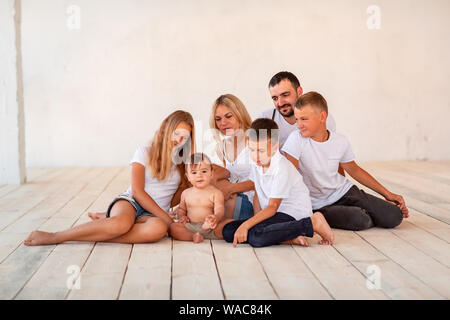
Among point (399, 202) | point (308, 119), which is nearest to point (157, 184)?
point (308, 119)

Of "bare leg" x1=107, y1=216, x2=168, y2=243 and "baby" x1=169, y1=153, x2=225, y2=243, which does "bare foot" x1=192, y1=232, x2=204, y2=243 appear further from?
"bare leg" x1=107, y1=216, x2=168, y2=243

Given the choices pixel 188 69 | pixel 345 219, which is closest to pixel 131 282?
pixel 345 219

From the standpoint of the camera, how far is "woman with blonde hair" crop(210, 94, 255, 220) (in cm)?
298

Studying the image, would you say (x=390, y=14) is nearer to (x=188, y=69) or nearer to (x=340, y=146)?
(x=188, y=69)

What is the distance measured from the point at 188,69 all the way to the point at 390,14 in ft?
8.51

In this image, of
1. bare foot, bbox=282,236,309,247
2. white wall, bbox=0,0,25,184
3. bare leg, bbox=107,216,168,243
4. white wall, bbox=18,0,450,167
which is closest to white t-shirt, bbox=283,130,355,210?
bare foot, bbox=282,236,309,247

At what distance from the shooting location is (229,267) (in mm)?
2195

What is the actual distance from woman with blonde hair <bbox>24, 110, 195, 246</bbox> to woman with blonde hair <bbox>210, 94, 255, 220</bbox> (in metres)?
0.28

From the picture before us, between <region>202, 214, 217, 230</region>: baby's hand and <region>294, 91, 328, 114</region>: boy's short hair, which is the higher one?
<region>294, 91, 328, 114</region>: boy's short hair

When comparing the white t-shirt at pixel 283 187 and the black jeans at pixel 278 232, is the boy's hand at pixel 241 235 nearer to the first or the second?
the black jeans at pixel 278 232

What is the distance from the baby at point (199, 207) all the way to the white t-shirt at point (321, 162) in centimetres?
50

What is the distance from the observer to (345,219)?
9.55 ft

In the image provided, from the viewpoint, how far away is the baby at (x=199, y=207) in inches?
105

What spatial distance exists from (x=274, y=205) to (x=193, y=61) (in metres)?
4.03
